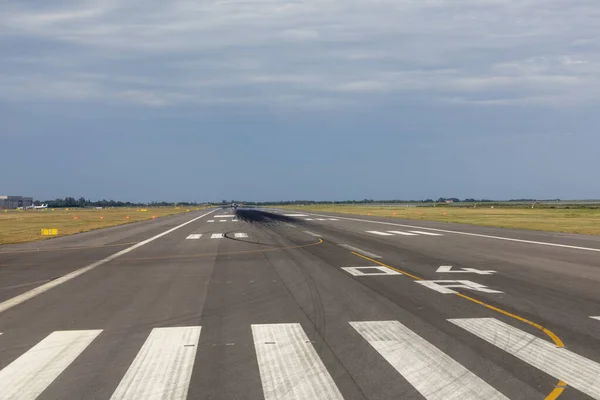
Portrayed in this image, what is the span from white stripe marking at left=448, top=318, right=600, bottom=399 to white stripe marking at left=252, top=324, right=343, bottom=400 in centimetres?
273

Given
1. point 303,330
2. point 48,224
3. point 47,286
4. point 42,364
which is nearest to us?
point 42,364

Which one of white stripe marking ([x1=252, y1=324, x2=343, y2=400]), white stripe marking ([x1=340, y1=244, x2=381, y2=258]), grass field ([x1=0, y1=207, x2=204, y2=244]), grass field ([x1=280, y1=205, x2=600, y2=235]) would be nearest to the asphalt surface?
white stripe marking ([x1=252, y1=324, x2=343, y2=400])

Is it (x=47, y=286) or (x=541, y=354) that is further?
(x=47, y=286)

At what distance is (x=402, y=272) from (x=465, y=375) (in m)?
10.7

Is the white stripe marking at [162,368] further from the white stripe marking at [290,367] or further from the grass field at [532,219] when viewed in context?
the grass field at [532,219]

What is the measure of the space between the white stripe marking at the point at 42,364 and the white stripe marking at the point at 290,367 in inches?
100

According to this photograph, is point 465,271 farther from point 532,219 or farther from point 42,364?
point 532,219

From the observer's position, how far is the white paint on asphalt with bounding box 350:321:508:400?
268 inches

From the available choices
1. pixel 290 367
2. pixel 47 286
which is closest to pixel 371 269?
pixel 47 286

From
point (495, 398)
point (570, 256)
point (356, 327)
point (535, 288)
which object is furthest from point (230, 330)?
point (570, 256)

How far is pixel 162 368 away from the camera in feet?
25.8

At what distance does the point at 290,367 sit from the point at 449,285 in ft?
27.4

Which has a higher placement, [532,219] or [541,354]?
[532,219]

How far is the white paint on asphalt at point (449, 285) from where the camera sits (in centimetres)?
1444
